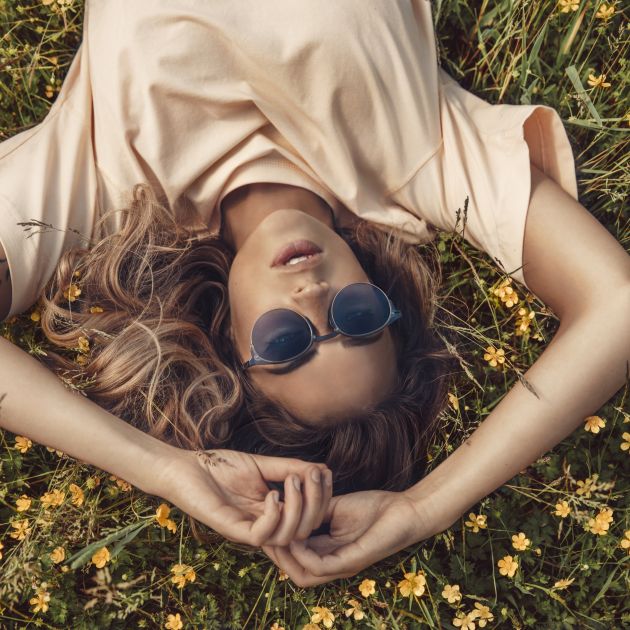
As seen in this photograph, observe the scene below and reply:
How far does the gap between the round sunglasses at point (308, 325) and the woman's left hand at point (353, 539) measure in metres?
0.54

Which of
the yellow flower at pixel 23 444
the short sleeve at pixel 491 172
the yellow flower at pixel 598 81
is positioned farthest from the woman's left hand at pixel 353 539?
the yellow flower at pixel 598 81

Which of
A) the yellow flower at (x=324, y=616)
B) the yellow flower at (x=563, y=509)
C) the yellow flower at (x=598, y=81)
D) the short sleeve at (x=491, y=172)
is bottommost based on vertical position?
the yellow flower at (x=324, y=616)

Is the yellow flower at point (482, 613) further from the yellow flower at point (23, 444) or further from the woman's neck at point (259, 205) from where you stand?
the yellow flower at point (23, 444)

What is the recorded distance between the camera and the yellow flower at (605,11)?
9.25 ft

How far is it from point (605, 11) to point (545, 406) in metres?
1.68

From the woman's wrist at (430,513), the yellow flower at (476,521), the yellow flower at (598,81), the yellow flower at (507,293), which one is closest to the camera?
the woman's wrist at (430,513)

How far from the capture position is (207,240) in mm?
2643

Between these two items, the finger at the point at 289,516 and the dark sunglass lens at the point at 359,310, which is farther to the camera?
the dark sunglass lens at the point at 359,310

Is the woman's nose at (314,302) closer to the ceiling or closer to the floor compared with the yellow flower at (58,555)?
closer to the ceiling

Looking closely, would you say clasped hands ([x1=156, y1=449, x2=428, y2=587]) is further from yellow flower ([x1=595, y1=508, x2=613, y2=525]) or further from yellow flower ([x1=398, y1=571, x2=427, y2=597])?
yellow flower ([x1=595, y1=508, x2=613, y2=525])

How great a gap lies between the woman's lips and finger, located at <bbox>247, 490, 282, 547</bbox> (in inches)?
30.0

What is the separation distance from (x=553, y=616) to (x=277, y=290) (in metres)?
1.54

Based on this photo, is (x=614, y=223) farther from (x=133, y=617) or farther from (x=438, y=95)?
(x=133, y=617)

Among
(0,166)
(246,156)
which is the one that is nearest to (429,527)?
(246,156)
